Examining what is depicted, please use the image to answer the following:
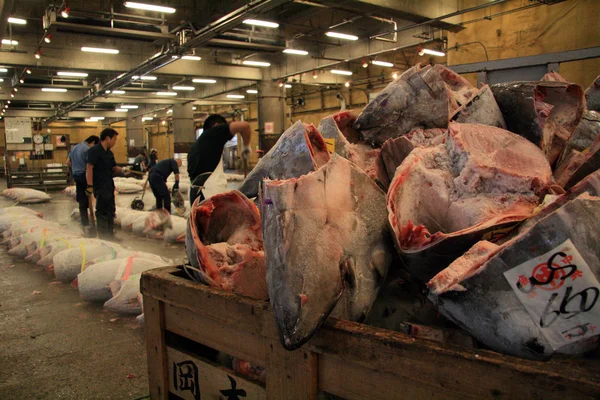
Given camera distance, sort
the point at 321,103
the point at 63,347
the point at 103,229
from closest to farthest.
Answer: the point at 63,347 < the point at 103,229 < the point at 321,103

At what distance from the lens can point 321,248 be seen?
53.2 inches

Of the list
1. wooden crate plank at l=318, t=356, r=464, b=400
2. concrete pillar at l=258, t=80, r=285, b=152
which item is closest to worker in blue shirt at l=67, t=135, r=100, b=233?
wooden crate plank at l=318, t=356, r=464, b=400

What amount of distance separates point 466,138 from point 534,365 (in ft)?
3.23

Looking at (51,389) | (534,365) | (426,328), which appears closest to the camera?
(534,365)

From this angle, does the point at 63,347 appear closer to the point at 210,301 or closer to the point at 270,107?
the point at 210,301

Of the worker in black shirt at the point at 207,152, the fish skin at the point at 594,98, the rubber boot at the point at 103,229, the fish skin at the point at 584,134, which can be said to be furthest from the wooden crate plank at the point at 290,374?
the rubber boot at the point at 103,229

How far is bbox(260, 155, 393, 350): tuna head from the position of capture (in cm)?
128

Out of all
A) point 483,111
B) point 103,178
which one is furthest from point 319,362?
point 103,178

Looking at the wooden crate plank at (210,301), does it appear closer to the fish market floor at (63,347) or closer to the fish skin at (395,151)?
the fish skin at (395,151)

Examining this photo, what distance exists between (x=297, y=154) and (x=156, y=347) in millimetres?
973

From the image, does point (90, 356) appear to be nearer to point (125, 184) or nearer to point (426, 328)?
→ point (426, 328)

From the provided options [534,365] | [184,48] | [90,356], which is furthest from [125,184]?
[534,365]

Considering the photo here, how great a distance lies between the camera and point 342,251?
4.60 feet

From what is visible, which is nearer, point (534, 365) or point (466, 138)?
point (534, 365)
